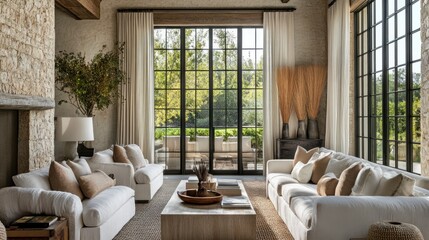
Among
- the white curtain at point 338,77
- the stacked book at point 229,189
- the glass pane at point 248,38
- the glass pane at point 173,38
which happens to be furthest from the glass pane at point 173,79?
the stacked book at point 229,189

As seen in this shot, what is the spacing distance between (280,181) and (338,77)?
9.37 feet

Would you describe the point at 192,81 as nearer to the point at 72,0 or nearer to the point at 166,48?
the point at 166,48

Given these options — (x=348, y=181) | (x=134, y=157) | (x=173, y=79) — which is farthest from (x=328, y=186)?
(x=173, y=79)

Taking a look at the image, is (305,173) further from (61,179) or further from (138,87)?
(138,87)

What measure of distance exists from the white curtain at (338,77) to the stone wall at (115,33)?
634mm

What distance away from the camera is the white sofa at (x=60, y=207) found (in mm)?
3873

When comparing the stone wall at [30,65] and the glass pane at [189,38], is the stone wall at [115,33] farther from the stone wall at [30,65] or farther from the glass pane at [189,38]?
the stone wall at [30,65]

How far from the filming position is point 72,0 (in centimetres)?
777

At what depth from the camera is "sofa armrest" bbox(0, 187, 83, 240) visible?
3857 mm

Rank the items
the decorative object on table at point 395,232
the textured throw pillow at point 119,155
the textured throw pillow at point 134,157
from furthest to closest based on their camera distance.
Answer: the textured throw pillow at point 134,157 < the textured throw pillow at point 119,155 < the decorative object on table at point 395,232

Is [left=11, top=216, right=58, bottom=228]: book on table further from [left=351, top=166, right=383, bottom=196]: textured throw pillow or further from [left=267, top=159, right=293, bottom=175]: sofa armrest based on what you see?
[left=267, top=159, right=293, bottom=175]: sofa armrest

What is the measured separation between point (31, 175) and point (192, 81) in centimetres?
529

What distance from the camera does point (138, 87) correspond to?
356 inches

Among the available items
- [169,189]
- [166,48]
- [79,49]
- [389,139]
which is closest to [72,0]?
[79,49]
